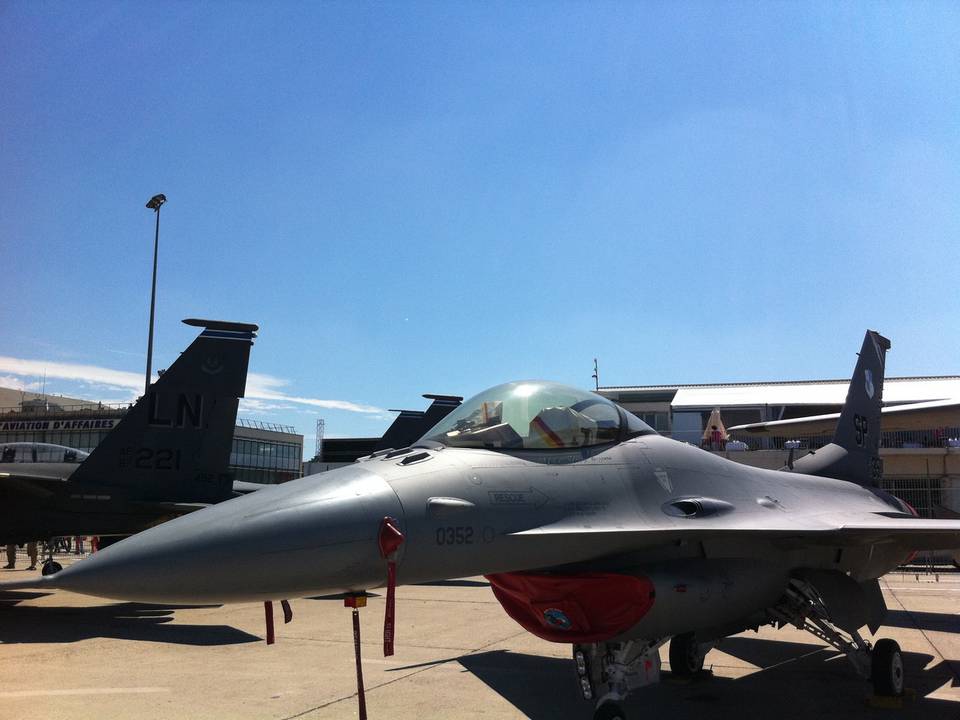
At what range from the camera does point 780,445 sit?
104ft

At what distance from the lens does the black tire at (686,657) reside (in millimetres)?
7605

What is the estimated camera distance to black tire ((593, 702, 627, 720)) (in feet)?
17.0

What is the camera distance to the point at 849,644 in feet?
22.9

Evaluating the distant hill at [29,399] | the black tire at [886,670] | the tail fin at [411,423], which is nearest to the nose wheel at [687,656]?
the black tire at [886,670]

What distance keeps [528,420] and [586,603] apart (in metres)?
1.34

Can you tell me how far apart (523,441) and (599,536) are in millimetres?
822

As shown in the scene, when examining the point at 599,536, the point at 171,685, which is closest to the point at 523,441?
the point at 599,536

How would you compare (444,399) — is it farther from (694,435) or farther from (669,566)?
(669,566)

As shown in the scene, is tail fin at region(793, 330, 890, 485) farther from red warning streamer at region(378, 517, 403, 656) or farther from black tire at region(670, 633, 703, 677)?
red warning streamer at region(378, 517, 403, 656)

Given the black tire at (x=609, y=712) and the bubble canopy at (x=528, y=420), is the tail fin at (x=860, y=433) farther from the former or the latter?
the black tire at (x=609, y=712)

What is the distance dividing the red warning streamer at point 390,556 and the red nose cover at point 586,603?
5.31 ft

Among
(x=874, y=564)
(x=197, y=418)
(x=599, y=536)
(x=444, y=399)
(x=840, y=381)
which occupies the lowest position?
(x=874, y=564)

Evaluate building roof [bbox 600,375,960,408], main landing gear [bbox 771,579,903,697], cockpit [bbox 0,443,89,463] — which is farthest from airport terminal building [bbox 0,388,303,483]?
main landing gear [bbox 771,579,903,697]

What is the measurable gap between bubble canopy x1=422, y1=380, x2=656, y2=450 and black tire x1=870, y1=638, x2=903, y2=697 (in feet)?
11.4
